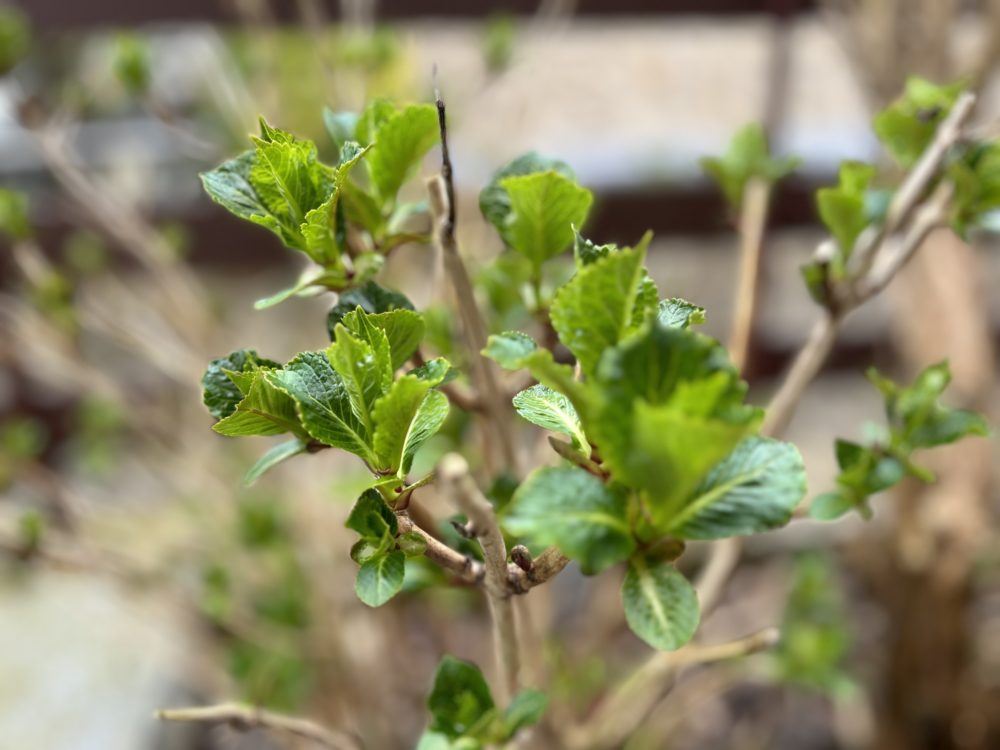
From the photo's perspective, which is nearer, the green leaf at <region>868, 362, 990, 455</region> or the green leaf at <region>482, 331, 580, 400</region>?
the green leaf at <region>482, 331, 580, 400</region>

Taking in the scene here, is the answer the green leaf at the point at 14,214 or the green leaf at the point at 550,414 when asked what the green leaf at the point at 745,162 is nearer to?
the green leaf at the point at 550,414

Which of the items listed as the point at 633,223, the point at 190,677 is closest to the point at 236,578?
the point at 190,677

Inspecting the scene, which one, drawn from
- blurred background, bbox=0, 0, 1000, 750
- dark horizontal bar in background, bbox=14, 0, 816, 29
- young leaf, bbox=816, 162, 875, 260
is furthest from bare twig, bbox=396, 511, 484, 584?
dark horizontal bar in background, bbox=14, 0, 816, 29

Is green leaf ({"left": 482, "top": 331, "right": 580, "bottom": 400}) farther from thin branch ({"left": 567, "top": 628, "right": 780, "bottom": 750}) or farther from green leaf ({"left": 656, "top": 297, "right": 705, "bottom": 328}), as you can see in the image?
thin branch ({"left": 567, "top": 628, "right": 780, "bottom": 750})

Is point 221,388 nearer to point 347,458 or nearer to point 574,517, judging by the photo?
point 574,517

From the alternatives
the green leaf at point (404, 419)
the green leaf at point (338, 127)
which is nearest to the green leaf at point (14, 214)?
the green leaf at point (338, 127)

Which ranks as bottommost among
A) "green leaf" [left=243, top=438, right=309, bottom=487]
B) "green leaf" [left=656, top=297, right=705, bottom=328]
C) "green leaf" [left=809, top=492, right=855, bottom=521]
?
"green leaf" [left=809, top=492, right=855, bottom=521]

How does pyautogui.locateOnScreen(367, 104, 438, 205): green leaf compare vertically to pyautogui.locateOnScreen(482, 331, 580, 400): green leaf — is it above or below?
above
